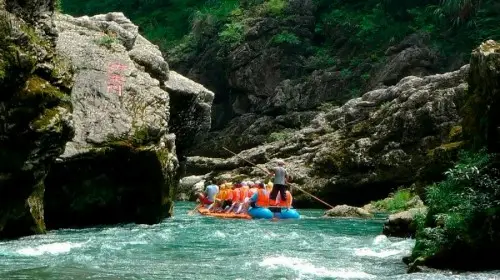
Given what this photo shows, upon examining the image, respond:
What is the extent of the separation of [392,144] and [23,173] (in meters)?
14.5

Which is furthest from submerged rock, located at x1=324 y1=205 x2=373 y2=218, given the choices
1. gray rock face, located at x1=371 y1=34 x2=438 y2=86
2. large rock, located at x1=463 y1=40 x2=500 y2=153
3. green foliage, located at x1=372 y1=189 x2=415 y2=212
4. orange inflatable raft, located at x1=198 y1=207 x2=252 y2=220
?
gray rock face, located at x1=371 y1=34 x2=438 y2=86

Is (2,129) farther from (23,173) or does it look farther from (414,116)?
(414,116)

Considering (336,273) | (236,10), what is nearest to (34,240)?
(336,273)

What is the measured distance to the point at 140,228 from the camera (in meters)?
15.6

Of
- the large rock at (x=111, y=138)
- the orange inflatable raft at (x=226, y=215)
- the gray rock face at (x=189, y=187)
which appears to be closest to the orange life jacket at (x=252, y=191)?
the orange inflatable raft at (x=226, y=215)

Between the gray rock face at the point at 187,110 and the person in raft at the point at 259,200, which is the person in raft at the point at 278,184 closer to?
the person in raft at the point at 259,200

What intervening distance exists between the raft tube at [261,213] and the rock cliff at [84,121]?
2.40 m

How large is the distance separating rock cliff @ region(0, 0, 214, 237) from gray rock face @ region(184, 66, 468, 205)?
602cm

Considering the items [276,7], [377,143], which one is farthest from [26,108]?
[276,7]

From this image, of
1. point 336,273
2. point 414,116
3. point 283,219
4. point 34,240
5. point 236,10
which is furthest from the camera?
point 236,10

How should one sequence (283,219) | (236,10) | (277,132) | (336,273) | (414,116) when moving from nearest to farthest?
(336,273)
(283,219)
(414,116)
(277,132)
(236,10)

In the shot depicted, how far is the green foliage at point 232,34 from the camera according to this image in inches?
1572

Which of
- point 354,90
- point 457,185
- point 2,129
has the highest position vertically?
point 354,90

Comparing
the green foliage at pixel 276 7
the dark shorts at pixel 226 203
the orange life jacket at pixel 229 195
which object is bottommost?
the dark shorts at pixel 226 203
